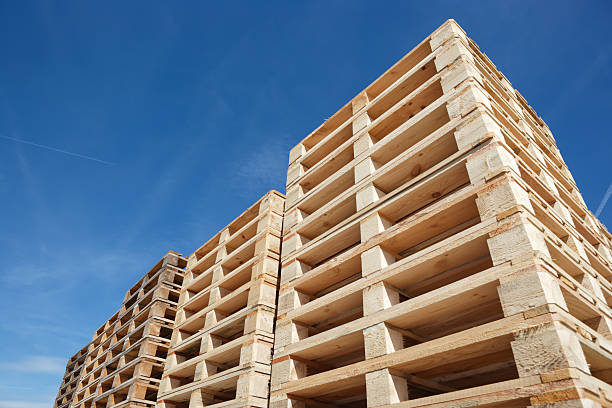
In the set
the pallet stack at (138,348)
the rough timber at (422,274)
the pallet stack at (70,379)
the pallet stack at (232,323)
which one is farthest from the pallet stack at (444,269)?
the pallet stack at (70,379)

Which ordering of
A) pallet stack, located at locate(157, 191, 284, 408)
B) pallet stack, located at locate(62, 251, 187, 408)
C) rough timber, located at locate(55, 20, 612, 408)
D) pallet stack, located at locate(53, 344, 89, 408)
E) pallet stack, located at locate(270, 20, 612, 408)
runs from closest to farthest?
pallet stack, located at locate(270, 20, 612, 408) < rough timber, located at locate(55, 20, 612, 408) < pallet stack, located at locate(157, 191, 284, 408) < pallet stack, located at locate(62, 251, 187, 408) < pallet stack, located at locate(53, 344, 89, 408)

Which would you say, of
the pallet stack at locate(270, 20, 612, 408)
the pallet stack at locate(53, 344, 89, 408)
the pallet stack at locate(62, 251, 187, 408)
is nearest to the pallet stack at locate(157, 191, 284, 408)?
the pallet stack at locate(270, 20, 612, 408)

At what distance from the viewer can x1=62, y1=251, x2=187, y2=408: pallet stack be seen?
35.9 ft

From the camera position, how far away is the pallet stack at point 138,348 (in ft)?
35.9

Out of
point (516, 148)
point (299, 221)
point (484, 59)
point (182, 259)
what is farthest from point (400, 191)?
point (182, 259)

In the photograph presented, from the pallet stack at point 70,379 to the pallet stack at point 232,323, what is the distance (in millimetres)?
11289

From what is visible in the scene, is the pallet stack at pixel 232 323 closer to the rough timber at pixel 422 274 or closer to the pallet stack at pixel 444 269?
the rough timber at pixel 422 274

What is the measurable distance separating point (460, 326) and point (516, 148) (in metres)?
2.64

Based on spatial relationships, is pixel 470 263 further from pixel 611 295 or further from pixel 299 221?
pixel 299 221

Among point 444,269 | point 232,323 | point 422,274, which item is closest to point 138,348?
point 232,323

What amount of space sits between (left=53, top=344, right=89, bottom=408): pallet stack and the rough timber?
1275 centimetres

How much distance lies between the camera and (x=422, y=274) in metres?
4.88

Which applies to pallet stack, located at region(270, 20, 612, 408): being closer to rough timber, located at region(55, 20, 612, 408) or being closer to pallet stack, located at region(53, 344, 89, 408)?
rough timber, located at region(55, 20, 612, 408)

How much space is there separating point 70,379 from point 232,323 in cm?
1666
